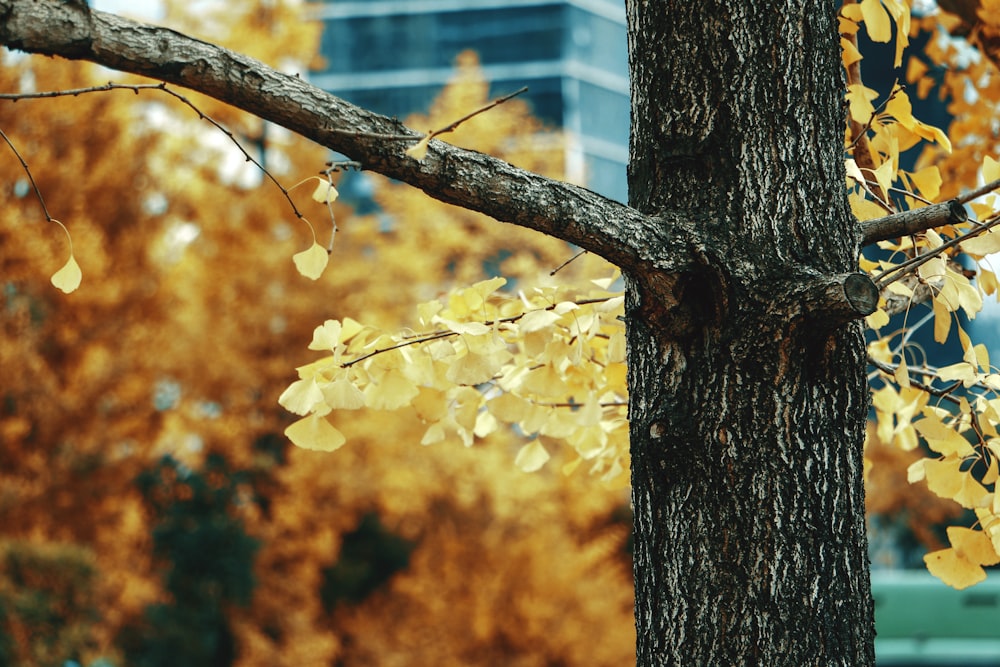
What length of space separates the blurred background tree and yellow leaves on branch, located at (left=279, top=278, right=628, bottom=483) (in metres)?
5.24

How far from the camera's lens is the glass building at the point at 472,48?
94.3ft

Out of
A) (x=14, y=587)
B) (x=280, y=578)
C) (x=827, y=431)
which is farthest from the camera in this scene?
(x=280, y=578)

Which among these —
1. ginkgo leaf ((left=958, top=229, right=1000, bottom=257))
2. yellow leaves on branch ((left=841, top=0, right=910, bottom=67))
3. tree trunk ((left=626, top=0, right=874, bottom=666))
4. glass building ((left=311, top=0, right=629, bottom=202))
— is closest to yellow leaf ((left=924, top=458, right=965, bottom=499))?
tree trunk ((left=626, top=0, right=874, bottom=666))

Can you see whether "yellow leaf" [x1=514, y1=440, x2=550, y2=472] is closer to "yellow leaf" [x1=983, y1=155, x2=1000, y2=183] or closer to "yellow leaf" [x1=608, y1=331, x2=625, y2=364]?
"yellow leaf" [x1=608, y1=331, x2=625, y2=364]

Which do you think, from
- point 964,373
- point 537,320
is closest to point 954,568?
point 964,373

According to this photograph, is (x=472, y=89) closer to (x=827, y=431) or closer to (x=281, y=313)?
(x=281, y=313)

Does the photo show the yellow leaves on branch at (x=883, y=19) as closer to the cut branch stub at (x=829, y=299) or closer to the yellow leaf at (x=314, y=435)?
the cut branch stub at (x=829, y=299)

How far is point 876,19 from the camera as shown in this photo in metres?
A: 1.34

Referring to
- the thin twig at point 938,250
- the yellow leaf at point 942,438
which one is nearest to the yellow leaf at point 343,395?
the thin twig at point 938,250

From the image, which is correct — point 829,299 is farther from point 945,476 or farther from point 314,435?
point 314,435

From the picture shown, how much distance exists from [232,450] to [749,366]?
7.44 metres

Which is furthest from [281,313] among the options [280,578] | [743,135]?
[743,135]

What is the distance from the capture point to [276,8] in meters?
8.91

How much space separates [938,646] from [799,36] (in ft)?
27.1
